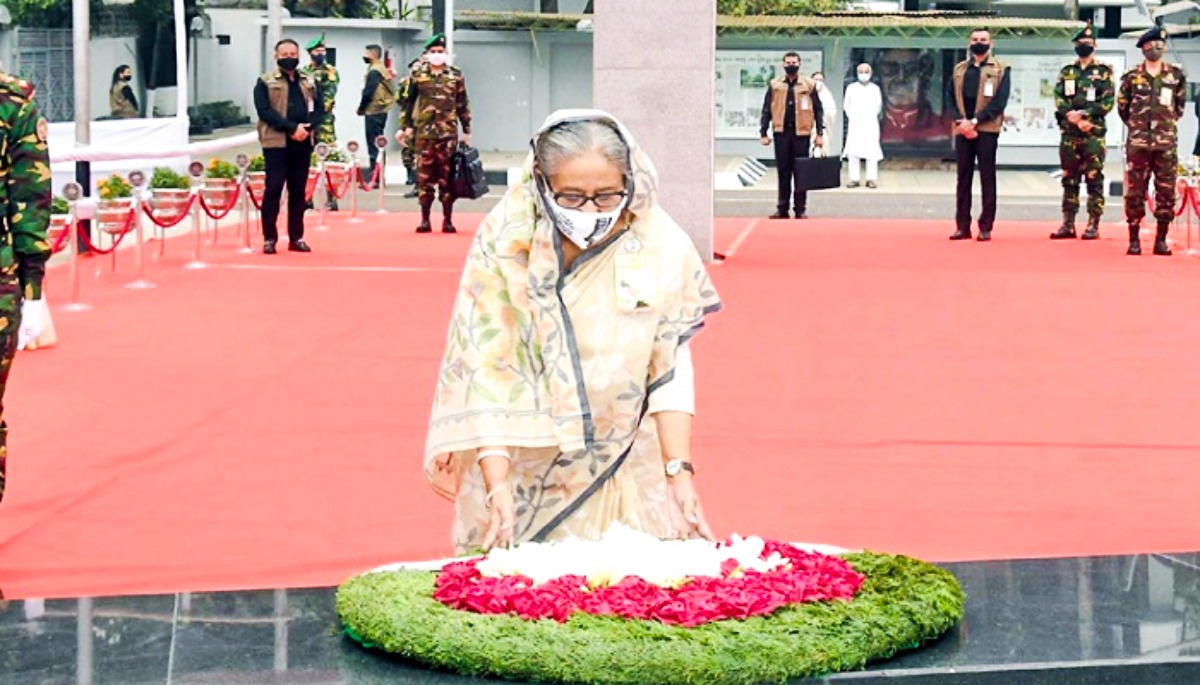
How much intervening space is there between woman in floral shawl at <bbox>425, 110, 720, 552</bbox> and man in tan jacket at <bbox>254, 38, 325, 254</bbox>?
1222cm

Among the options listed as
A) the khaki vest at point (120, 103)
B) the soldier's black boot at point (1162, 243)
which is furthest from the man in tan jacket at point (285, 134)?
the khaki vest at point (120, 103)

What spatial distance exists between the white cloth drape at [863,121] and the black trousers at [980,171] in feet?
26.5

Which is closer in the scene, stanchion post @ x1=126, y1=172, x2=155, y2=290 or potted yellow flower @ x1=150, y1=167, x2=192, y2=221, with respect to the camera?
stanchion post @ x1=126, y1=172, x2=155, y2=290

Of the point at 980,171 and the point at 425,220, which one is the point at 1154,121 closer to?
the point at 980,171

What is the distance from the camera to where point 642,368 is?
15.8 ft

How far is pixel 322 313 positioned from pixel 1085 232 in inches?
320

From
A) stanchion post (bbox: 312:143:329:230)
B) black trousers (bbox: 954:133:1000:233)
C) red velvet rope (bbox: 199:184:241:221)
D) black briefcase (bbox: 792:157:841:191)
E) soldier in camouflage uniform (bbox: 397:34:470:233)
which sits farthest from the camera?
black briefcase (bbox: 792:157:841:191)

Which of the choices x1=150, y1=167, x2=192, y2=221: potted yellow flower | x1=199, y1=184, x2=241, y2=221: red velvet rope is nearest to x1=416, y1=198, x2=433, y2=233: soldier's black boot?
x1=199, y1=184, x2=241, y2=221: red velvet rope

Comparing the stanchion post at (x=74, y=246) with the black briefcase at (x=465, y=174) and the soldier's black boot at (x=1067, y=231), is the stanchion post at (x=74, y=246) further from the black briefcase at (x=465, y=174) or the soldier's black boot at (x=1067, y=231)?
the soldier's black boot at (x=1067, y=231)

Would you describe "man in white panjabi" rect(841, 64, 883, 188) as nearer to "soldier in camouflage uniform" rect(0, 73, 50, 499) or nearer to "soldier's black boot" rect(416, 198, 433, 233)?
"soldier's black boot" rect(416, 198, 433, 233)

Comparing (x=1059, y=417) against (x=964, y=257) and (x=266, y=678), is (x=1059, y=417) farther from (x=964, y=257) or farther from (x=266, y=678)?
(x=964, y=257)

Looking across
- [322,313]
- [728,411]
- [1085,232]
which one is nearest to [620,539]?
[728,411]

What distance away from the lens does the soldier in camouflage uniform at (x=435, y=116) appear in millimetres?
18531

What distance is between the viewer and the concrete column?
15703 millimetres
